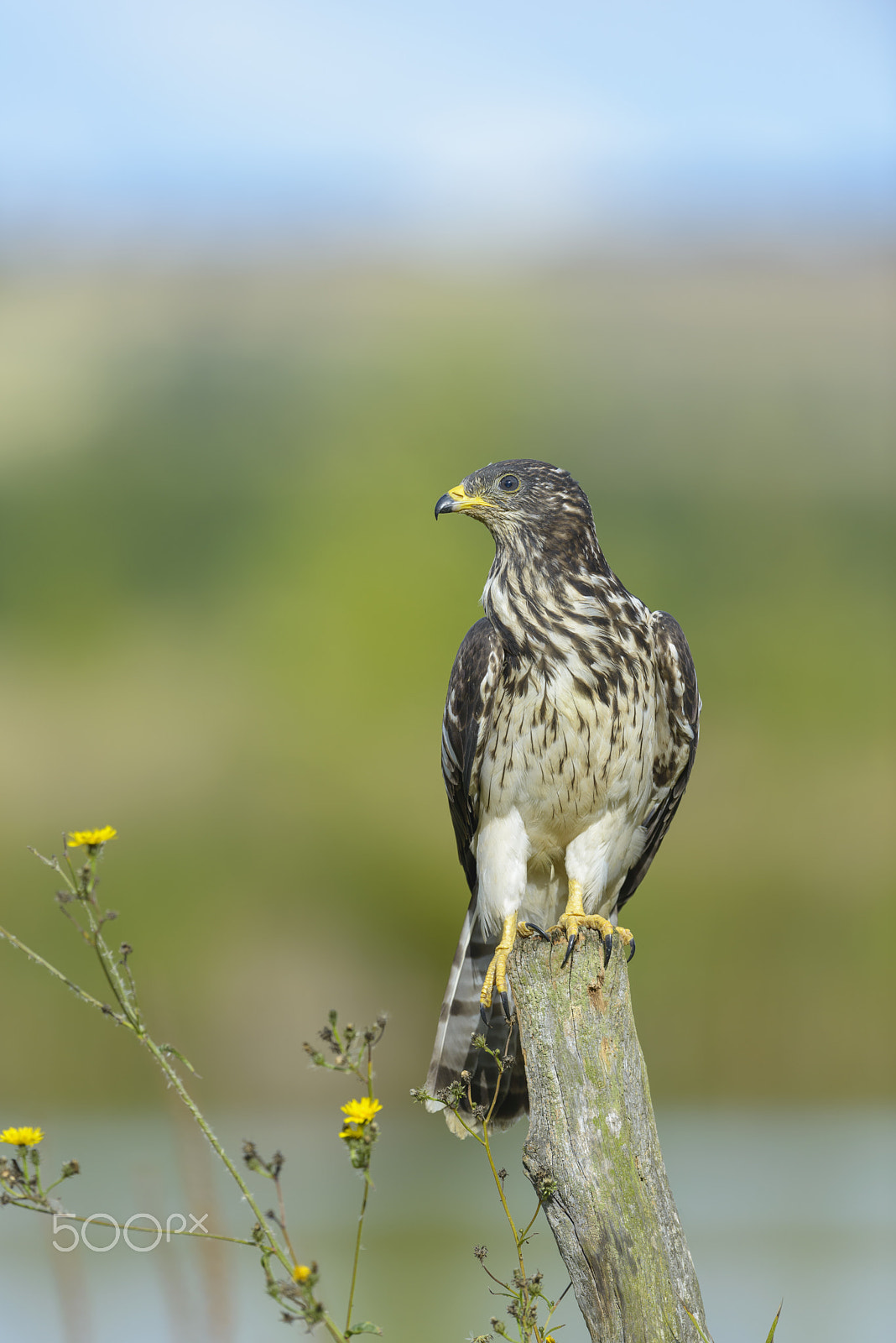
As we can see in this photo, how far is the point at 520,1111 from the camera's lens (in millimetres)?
3840

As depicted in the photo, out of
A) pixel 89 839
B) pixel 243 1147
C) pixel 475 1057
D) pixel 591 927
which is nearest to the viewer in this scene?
pixel 243 1147

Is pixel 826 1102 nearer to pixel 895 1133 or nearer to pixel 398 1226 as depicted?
pixel 895 1133

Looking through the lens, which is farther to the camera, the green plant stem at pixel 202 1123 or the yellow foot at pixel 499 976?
the yellow foot at pixel 499 976

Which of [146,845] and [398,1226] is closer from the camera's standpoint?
[398,1226]

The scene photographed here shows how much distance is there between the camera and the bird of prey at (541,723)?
3.77 m

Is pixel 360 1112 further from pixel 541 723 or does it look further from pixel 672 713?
pixel 672 713

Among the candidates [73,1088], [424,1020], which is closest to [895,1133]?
[424,1020]

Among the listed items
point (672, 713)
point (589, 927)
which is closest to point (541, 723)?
point (672, 713)

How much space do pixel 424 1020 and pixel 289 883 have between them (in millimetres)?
2248

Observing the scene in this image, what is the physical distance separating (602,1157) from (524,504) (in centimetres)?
206

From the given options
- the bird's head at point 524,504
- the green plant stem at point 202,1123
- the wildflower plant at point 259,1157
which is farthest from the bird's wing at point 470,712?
the green plant stem at point 202,1123

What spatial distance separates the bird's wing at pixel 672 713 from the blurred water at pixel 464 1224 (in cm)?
337

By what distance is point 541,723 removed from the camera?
3.79 metres

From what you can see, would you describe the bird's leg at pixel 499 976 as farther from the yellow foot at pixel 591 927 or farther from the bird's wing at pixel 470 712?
the bird's wing at pixel 470 712
